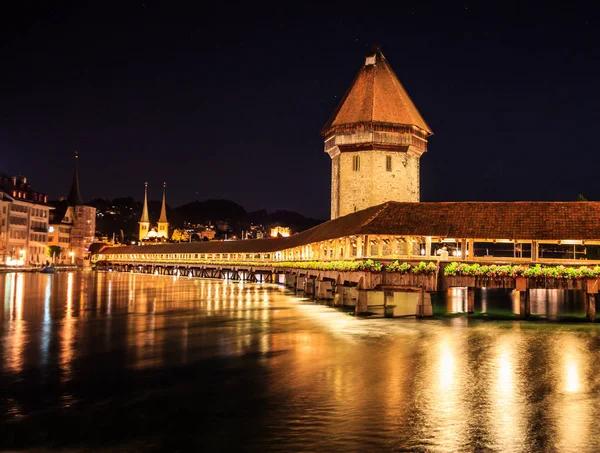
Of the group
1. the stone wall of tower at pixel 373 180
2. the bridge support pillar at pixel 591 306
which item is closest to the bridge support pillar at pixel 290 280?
the stone wall of tower at pixel 373 180

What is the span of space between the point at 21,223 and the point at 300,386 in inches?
4034

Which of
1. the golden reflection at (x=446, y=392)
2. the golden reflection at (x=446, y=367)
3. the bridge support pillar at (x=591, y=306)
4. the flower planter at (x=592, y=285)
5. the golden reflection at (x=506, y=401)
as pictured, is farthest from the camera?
the bridge support pillar at (x=591, y=306)

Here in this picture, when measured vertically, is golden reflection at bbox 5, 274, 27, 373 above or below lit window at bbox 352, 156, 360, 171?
below

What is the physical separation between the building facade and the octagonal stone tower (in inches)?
2457

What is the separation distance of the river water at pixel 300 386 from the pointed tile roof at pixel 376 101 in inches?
1211

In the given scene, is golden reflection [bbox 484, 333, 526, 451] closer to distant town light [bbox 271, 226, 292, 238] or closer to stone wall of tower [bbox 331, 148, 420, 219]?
stone wall of tower [bbox 331, 148, 420, 219]

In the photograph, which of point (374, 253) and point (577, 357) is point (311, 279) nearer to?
point (374, 253)

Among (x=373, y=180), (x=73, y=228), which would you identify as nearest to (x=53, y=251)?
(x=73, y=228)

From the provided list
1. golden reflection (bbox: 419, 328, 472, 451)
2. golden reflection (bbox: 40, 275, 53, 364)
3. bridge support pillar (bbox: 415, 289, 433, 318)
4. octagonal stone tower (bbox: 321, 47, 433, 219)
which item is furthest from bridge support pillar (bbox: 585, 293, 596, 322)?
octagonal stone tower (bbox: 321, 47, 433, 219)

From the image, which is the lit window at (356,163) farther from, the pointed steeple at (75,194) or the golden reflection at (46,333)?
the pointed steeple at (75,194)

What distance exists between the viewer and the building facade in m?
103

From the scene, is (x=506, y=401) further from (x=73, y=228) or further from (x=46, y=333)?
(x=73, y=228)

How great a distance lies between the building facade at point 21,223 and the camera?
338 feet

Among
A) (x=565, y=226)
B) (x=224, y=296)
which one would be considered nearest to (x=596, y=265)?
(x=565, y=226)
